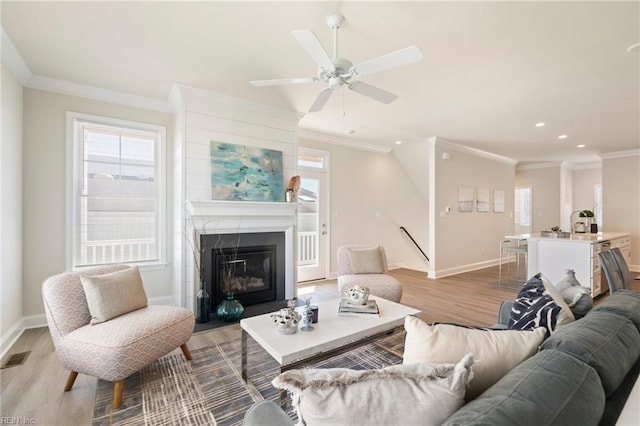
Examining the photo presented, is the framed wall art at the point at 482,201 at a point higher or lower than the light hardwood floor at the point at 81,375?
higher

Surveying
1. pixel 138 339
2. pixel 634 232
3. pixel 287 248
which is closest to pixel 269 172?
Answer: pixel 287 248

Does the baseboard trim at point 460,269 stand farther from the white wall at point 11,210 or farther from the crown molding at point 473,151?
the white wall at point 11,210

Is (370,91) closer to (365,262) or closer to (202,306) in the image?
(365,262)

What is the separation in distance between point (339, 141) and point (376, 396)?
5.08 m

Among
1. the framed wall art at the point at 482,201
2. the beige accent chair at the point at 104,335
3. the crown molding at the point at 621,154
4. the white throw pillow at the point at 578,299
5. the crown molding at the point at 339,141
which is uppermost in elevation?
the crown molding at the point at 339,141

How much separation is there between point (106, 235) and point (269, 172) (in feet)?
6.74

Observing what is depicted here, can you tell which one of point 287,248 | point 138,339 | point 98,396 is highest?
point 287,248

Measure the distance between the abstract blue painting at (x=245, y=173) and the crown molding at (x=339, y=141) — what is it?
125cm

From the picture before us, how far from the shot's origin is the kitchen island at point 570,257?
4002mm

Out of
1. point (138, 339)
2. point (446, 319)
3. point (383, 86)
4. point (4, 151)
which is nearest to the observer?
point (138, 339)

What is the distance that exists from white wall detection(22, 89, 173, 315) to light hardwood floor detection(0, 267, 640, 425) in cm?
62

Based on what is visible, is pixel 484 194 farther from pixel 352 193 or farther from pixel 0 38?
pixel 0 38

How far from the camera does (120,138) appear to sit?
139 inches

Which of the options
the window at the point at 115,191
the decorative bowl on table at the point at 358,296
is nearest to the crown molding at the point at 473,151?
the decorative bowl on table at the point at 358,296
